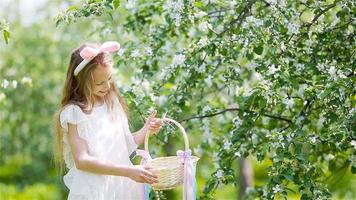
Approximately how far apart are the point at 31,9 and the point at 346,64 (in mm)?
9099

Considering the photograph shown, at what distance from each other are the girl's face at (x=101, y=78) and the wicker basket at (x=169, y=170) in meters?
0.32

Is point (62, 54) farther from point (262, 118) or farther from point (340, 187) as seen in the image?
point (262, 118)

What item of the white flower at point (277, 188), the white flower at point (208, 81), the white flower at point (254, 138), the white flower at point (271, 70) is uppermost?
the white flower at point (208, 81)

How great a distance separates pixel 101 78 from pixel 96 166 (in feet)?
1.19

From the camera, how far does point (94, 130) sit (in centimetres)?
340

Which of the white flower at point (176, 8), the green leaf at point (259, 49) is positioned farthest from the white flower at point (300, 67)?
the white flower at point (176, 8)

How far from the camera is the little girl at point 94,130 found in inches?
132

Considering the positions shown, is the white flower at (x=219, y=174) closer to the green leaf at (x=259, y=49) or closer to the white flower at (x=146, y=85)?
the green leaf at (x=259, y=49)

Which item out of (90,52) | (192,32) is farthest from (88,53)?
(192,32)

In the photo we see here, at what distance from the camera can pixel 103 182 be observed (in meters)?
3.41

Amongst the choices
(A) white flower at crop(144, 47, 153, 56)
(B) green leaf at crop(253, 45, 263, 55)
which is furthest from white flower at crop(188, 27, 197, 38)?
(B) green leaf at crop(253, 45, 263, 55)

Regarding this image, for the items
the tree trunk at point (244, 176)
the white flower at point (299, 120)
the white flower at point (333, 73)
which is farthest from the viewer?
the tree trunk at point (244, 176)

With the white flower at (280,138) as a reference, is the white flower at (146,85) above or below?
above

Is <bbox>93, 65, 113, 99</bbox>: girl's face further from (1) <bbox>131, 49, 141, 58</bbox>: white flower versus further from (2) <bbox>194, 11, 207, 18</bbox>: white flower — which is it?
(1) <bbox>131, 49, 141, 58</bbox>: white flower
